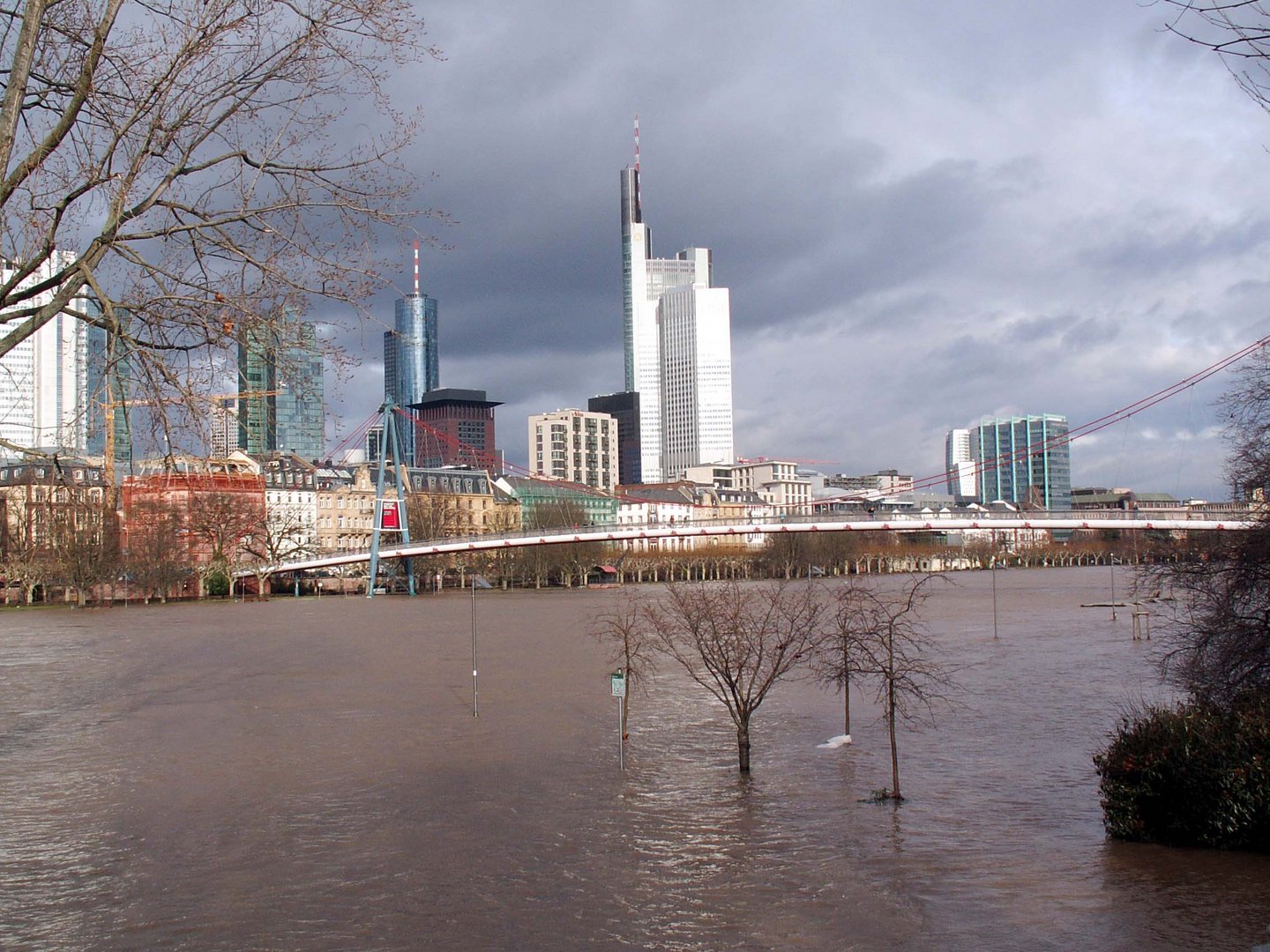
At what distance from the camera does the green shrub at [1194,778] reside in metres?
10.5

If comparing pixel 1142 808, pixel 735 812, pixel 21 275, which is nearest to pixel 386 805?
pixel 735 812

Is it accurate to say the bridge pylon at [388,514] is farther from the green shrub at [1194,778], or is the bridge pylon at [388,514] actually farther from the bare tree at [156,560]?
the green shrub at [1194,778]

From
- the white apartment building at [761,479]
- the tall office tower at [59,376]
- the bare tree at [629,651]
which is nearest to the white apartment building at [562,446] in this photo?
the white apartment building at [761,479]

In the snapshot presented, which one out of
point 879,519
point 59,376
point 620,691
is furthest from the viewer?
point 879,519

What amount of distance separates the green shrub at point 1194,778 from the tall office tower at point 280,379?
27.5 feet

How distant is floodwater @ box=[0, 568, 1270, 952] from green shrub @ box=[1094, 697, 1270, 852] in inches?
9.6

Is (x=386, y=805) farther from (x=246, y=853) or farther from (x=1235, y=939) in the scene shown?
(x=1235, y=939)

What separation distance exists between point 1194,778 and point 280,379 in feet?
29.6

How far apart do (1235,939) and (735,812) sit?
18.9 feet

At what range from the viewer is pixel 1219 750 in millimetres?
10516

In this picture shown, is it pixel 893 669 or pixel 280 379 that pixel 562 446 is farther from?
pixel 280 379

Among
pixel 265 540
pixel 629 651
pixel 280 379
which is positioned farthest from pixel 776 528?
pixel 280 379

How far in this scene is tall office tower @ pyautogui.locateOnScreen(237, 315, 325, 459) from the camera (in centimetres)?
629

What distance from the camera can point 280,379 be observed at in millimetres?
6312
